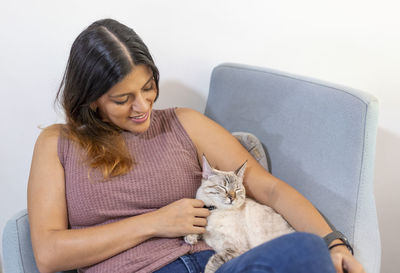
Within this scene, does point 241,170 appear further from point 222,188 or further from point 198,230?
point 198,230

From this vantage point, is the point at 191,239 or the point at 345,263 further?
the point at 191,239

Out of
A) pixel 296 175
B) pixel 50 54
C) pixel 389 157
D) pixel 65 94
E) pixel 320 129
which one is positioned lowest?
pixel 389 157

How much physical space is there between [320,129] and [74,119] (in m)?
0.81

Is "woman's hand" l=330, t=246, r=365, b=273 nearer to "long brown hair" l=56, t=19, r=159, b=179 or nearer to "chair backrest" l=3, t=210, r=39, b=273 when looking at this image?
"long brown hair" l=56, t=19, r=159, b=179

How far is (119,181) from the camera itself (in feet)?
3.46

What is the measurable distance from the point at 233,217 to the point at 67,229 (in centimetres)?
51

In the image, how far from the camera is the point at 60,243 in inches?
37.2

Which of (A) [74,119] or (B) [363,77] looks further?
(B) [363,77]

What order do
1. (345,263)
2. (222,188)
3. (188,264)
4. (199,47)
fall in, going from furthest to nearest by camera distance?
(199,47)
(222,188)
(188,264)
(345,263)

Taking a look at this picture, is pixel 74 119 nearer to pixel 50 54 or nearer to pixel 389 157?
pixel 50 54

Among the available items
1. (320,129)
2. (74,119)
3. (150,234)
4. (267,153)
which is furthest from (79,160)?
(320,129)

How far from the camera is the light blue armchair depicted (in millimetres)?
971

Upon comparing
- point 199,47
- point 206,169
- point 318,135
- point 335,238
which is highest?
point 199,47

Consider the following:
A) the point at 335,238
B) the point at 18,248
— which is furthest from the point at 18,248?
the point at 335,238
